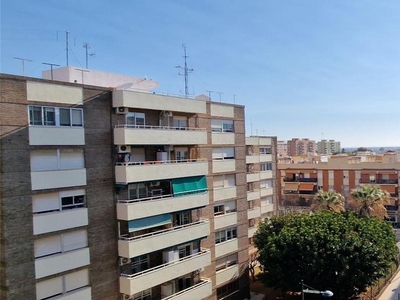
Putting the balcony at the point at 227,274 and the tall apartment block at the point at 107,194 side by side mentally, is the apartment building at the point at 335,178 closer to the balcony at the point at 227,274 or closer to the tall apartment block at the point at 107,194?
the balcony at the point at 227,274

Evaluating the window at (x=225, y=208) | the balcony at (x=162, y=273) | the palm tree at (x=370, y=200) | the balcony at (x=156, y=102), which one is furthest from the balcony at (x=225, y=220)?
the palm tree at (x=370, y=200)

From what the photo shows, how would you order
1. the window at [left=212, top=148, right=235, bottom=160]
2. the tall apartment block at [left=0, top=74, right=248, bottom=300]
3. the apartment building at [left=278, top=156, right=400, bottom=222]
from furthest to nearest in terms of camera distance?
the apartment building at [left=278, top=156, right=400, bottom=222], the window at [left=212, top=148, right=235, bottom=160], the tall apartment block at [left=0, top=74, right=248, bottom=300]

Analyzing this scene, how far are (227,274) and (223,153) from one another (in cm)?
855

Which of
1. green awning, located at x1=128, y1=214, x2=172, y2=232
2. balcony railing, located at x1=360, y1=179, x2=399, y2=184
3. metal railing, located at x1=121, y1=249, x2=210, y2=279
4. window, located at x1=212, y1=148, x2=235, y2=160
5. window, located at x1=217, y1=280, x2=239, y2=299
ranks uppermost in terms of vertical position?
window, located at x1=212, y1=148, x2=235, y2=160

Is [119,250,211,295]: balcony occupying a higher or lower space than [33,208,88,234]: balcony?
lower

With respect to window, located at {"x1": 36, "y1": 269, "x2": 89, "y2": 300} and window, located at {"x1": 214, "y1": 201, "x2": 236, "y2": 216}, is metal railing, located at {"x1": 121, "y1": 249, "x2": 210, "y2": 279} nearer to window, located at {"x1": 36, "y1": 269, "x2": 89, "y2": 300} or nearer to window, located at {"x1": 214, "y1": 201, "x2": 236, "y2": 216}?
window, located at {"x1": 36, "y1": 269, "x2": 89, "y2": 300}

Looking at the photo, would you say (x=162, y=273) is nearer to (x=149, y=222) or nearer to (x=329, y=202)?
(x=149, y=222)

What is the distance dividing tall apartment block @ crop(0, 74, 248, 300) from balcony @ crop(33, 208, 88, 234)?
1.7 inches

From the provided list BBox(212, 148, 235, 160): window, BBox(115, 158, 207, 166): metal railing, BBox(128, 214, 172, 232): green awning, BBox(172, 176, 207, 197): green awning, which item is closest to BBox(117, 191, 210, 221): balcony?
BBox(172, 176, 207, 197): green awning

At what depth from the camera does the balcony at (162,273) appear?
63.4 ft

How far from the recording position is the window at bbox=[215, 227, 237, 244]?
26594 mm

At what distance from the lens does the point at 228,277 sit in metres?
27.2

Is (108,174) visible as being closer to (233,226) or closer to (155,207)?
(155,207)

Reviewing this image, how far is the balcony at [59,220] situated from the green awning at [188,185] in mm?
5620
